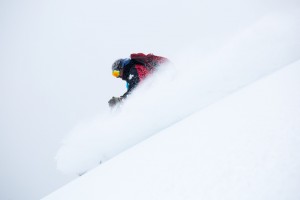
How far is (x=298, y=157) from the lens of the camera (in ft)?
2.96

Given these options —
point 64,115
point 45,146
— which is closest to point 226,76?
point 45,146

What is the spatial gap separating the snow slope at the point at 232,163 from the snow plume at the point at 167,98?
8.25ft

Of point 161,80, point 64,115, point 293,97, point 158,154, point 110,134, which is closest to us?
point 293,97

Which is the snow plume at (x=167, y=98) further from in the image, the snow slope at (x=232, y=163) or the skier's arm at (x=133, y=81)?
the snow slope at (x=232, y=163)

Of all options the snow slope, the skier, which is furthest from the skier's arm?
the snow slope

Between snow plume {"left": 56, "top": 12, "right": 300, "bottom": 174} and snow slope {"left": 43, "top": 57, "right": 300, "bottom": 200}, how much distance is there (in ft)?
8.25

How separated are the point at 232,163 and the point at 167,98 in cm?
382

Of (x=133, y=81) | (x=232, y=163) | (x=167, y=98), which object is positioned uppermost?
(x=133, y=81)

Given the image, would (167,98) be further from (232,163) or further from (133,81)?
(232,163)

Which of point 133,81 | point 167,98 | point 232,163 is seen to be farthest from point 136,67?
point 232,163

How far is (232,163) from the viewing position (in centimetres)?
113

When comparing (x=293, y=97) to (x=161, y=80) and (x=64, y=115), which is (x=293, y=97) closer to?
(x=161, y=80)

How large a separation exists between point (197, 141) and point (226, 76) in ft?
11.6

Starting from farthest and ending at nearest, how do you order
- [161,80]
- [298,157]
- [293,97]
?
[161,80], [293,97], [298,157]
